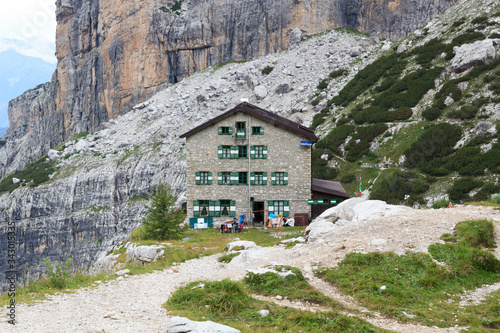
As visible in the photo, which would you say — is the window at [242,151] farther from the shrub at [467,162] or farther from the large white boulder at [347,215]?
the shrub at [467,162]

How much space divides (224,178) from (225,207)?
2.38 m

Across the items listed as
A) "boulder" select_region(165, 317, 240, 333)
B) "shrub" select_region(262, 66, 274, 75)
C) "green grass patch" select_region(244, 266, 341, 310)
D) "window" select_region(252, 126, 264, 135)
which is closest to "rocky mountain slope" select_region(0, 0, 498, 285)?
"shrub" select_region(262, 66, 274, 75)

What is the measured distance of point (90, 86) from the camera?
363ft

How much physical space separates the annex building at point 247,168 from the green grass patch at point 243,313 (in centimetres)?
2140

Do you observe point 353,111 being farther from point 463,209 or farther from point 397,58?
point 463,209

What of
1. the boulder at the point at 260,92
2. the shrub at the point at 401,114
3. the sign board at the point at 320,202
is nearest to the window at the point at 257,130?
the sign board at the point at 320,202

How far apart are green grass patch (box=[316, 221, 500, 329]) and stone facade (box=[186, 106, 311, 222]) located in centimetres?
1923

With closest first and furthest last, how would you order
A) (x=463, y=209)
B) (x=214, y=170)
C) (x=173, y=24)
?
(x=463, y=209) → (x=214, y=170) → (x=173, y=24)

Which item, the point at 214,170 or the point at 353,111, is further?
the point at 353,111

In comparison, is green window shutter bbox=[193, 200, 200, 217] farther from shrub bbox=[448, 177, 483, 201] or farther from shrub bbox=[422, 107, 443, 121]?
shrub bbox=[422, 107, 443, 121]

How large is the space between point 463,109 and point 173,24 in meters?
77.8

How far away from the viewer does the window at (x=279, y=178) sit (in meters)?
32.6

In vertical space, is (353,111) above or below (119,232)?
above

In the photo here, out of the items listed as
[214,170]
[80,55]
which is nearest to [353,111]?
[214,170]
